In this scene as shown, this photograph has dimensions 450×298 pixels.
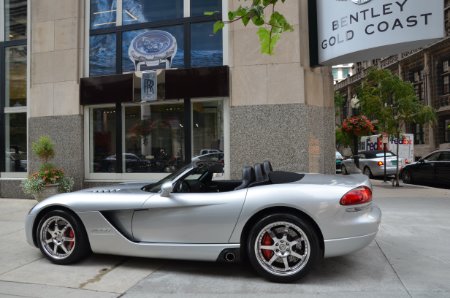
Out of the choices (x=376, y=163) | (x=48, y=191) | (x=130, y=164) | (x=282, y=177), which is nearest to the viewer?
(x=282, y=177)

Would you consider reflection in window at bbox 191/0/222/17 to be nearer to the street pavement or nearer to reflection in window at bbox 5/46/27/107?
reflection in window at bbox 5/46/27/107

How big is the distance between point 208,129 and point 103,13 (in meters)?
4.19

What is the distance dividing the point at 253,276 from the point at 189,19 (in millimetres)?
7248

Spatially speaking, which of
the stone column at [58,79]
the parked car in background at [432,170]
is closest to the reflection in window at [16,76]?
the stone column at [58,79]

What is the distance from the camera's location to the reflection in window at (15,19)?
11836 mm

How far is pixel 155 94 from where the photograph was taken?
33.2 ft

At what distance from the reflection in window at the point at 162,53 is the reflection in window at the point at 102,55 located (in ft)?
1.04

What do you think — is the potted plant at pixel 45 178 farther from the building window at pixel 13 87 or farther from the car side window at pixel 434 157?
the car side window at pixel 434 157

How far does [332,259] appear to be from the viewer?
17.2ft

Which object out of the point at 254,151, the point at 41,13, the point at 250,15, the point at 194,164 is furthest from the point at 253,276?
the point at 41,13

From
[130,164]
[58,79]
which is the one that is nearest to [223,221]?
[130,164]

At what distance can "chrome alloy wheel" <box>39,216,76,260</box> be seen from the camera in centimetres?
512

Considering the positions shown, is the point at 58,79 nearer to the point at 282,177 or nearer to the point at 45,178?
the point at 45,178

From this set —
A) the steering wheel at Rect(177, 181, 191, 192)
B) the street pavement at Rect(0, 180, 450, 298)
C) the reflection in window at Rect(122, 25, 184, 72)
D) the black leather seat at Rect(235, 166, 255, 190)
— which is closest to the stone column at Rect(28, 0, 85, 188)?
the reflection in window at Rect(122, 25, 184, 72)
